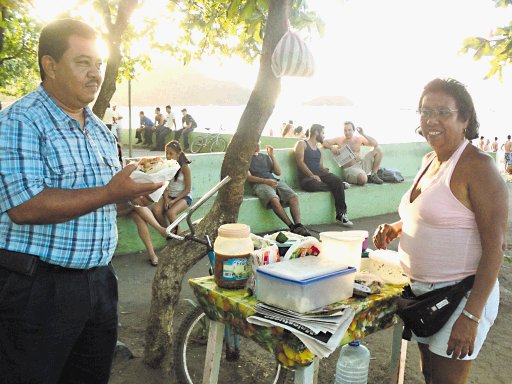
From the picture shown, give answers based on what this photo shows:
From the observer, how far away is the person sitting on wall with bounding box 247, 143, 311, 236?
25.8 feet

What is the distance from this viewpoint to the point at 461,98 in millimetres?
2252

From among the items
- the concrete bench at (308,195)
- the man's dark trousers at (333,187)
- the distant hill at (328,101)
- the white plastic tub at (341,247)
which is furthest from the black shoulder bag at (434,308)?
the distant hill at (328,101)

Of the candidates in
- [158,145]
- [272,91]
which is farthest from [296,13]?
[158,145]

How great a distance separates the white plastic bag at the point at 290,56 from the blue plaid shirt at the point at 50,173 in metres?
1.70

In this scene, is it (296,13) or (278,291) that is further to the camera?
(296,13)

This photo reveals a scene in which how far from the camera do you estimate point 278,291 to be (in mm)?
2145

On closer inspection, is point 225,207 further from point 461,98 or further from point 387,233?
point 461,98

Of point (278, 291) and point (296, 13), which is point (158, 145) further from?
point (278, 291)

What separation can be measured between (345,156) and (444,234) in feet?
25.2

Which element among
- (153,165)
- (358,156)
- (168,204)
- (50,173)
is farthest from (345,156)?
(50,173)

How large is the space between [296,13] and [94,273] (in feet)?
9.57

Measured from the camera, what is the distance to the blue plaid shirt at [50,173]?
1.69 metres

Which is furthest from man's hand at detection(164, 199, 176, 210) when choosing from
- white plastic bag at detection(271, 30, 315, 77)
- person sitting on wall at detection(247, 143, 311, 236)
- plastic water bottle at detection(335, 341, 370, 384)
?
plastic water bottle at detection(335, 341, 370, 384)

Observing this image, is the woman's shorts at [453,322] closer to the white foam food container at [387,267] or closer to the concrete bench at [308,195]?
the white foam food container at [387,267]
